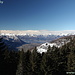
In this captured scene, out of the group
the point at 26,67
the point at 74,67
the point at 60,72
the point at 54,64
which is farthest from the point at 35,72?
the point at 74,67

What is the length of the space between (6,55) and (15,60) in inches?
179

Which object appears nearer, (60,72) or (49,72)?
(49,72)

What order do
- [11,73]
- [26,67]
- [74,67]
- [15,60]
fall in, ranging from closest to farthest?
[74,67]
[26,67]
[11,73]
[15,60]

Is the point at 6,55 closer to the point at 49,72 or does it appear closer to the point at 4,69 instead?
the point at 4,69

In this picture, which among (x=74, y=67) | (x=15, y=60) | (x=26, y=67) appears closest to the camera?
(x=74, y=67)

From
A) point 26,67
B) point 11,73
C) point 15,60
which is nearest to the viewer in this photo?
point 26,67

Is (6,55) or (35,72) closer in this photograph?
(35,72)

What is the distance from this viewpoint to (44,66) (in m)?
42.0

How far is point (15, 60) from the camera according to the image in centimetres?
5197

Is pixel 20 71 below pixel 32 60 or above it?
below

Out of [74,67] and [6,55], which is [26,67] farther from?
[74,67]

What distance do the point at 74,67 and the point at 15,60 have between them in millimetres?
25229

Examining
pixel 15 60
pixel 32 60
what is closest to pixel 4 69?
pixel 15 60

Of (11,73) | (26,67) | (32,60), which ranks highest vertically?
(32,60)
